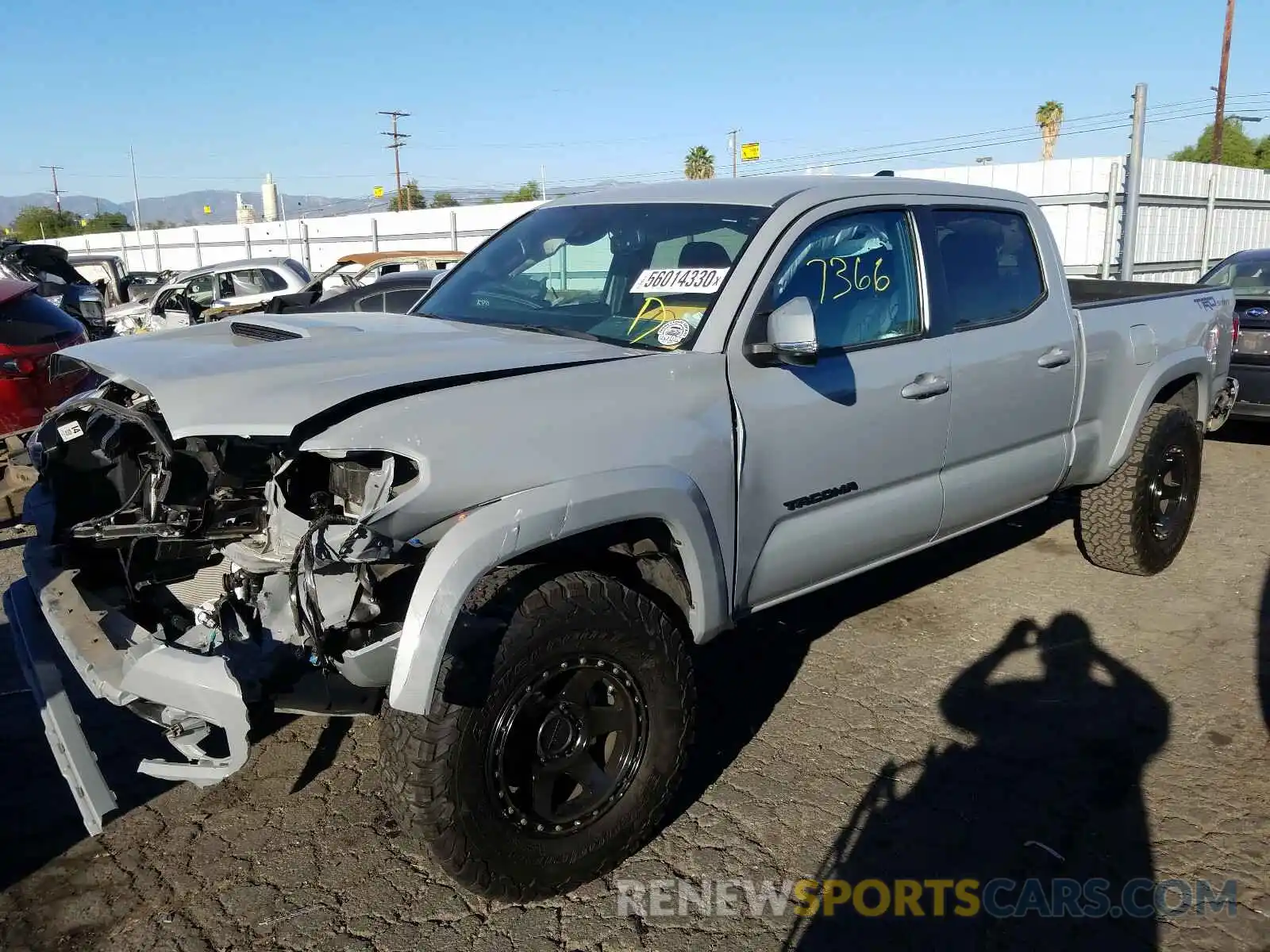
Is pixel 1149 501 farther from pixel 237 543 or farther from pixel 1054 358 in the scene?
pixel 237 543

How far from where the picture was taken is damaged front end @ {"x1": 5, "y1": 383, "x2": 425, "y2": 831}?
2537 millimetres

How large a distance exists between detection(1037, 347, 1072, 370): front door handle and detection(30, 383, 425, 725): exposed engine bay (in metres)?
2.89

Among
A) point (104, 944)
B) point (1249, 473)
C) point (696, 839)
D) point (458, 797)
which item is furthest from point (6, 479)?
point (1249, 473)

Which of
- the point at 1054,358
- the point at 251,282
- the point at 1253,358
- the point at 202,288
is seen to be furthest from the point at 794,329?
the point at 202,288

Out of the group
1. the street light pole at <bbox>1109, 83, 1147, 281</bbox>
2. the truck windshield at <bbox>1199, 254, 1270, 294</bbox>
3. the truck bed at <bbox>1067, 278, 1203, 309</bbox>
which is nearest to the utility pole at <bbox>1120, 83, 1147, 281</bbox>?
the street light pole at <bbox>1109, 83, 1147, 281</bbox>

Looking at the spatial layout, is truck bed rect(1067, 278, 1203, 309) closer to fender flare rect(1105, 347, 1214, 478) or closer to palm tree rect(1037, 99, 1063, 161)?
fender flare rect(1105, 347, 1214, 478)

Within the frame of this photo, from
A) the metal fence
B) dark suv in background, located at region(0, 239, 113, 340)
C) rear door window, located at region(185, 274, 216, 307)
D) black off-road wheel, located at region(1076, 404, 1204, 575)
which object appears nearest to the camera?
black off-road wheel, located at region(1076, 404, 1204, 575)

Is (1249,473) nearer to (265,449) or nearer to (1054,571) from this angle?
(1054,571)

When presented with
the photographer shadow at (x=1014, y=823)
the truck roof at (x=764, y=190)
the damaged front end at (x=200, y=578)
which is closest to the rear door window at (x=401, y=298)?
the truck roof at (x=764, y=190)

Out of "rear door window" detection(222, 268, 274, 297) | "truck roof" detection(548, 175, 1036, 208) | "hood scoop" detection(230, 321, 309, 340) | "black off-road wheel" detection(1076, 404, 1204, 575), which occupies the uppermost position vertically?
"truck roof" detection(548, 175, 1036, 208)

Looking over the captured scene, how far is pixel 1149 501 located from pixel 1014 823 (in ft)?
8.78

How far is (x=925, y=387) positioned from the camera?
12.2ft
